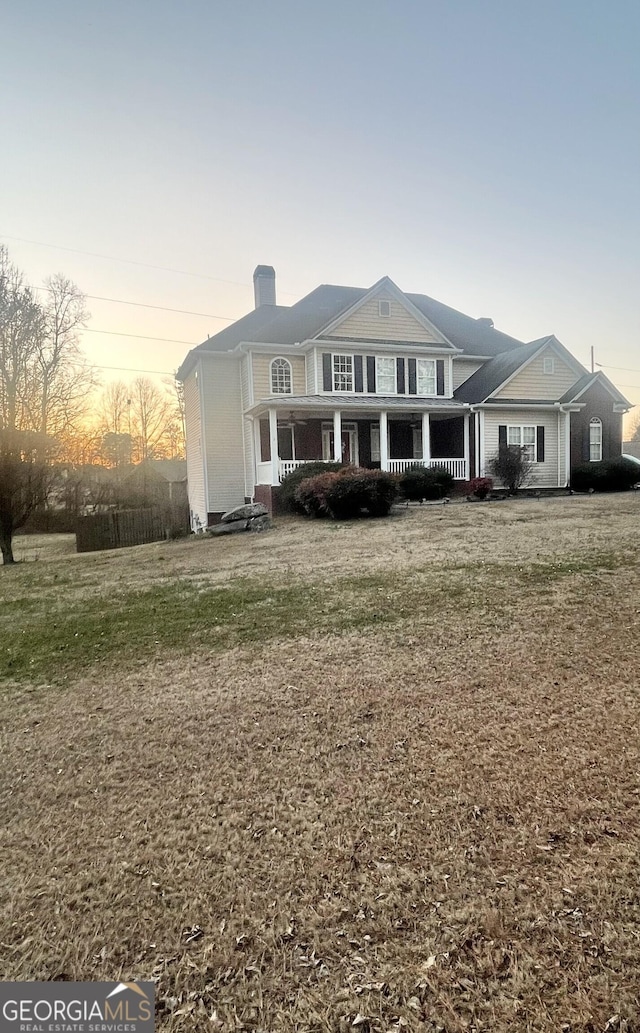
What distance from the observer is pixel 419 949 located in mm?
1815

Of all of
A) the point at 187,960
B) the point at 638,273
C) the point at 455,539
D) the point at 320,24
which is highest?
the point at 320,24

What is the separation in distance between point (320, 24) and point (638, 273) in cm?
1353

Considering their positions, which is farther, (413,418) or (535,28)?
(413,418)

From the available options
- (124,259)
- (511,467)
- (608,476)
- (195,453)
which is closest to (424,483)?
(511,467)

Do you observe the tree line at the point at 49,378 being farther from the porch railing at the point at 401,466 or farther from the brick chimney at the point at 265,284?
the brick chimney at the point at 265,284

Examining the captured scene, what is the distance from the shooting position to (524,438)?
20.5 metres

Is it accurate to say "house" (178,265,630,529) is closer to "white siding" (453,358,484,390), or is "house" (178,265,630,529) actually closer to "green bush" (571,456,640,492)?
"white siding" (453,358,484,390)

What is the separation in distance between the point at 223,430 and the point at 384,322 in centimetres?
768

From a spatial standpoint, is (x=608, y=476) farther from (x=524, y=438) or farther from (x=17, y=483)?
(x=17, y=483)

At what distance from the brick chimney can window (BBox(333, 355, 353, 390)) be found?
634 cm

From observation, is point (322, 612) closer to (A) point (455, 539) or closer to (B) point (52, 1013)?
(B) point (52, 1013)

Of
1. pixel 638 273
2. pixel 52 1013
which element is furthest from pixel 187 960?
pixel 638 273

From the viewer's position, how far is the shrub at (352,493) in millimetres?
13156

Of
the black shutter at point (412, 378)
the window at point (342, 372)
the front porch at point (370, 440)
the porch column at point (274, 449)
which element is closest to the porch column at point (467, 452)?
the front porch at point (370, 440)
